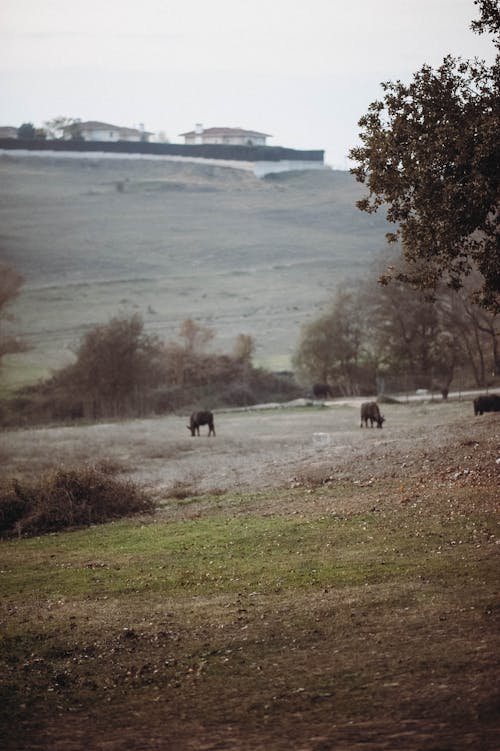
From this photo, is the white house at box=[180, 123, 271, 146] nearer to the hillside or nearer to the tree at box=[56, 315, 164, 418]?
the hillside

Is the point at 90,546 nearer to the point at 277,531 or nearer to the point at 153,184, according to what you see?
the point at 277,531

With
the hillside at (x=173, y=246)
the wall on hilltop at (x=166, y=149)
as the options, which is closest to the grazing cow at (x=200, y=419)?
the hillside at (x=173, y=246)

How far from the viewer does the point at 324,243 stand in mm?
100062

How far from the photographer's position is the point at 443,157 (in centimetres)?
1677

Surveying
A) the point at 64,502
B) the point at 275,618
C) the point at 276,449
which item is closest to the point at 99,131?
the point at 276,449

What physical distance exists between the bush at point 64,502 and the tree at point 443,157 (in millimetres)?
7558

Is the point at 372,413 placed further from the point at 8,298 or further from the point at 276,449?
the point at 8,298

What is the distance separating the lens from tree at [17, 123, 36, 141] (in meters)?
135

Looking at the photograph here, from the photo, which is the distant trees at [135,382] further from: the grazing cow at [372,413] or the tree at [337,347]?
the grazing cow at [372,413]

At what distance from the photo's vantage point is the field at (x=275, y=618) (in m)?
8.68

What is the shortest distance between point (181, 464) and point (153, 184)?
92036mm

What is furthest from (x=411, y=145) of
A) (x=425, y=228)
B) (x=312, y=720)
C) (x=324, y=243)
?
(x=324, y=243)

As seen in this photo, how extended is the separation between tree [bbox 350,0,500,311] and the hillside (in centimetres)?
4365

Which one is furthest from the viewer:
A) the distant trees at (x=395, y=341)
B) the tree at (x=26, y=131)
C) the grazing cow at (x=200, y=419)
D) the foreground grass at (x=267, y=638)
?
the tree at (x=26, y=131)
